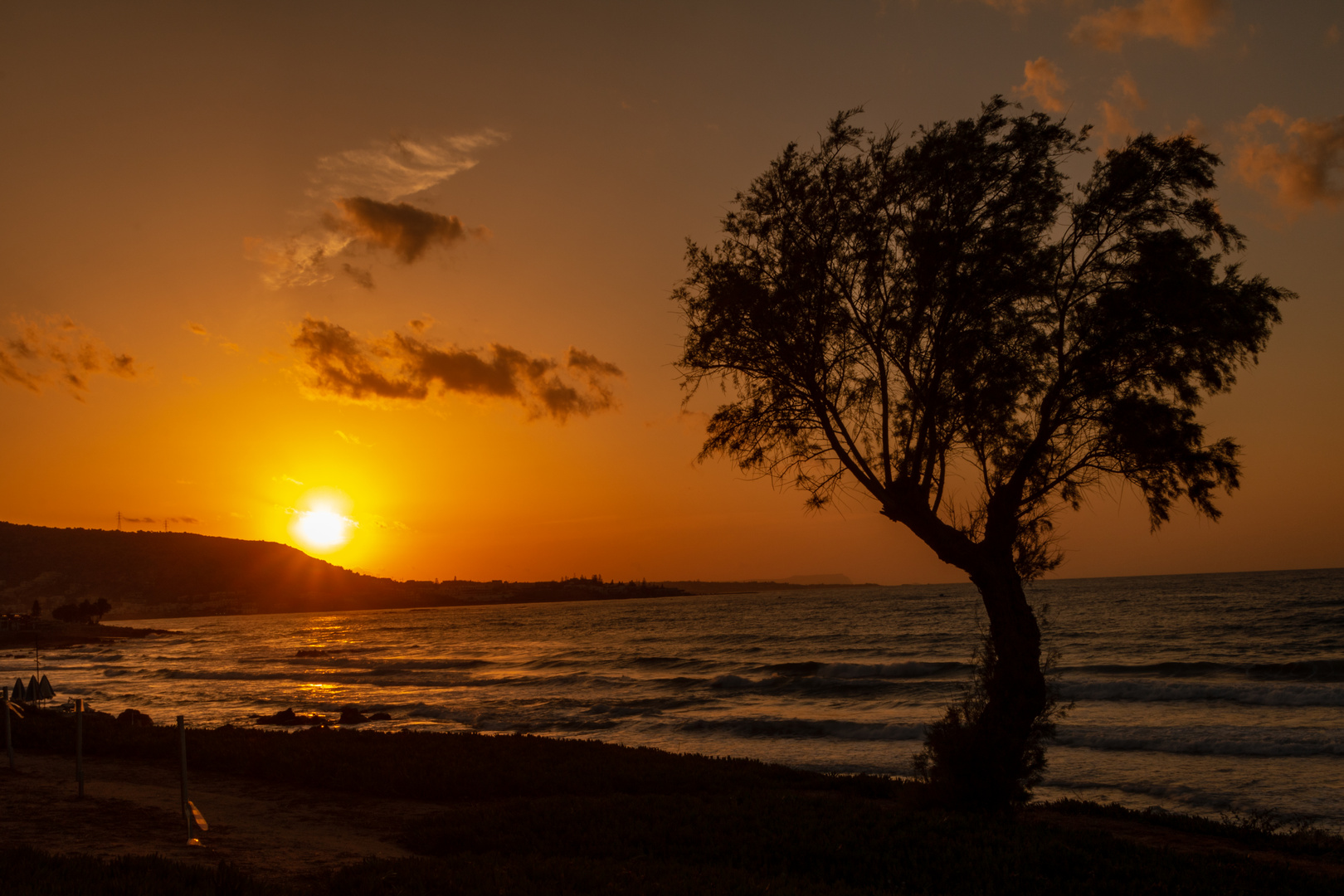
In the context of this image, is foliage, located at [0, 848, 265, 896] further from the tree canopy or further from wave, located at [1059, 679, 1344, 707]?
wave, located at [1059, 679, 1344, 707]

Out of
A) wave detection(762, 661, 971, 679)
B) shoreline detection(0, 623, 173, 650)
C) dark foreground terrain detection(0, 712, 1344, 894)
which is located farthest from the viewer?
shoreline detection(0, 623, 173, 650)

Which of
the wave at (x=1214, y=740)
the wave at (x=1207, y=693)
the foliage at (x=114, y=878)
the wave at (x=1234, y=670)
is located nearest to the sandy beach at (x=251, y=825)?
the foliage at (x=114, y=878)

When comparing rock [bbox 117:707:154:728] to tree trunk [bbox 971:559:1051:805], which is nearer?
tree trunk [bbox 971:559:1051:805]

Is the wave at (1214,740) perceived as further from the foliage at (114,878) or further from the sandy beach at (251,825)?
the foliage at (114,878)

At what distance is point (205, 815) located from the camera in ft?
41.2

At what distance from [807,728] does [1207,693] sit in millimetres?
17320

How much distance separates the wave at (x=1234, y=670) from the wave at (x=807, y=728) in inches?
584

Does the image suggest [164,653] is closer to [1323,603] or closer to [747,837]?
[747,837]

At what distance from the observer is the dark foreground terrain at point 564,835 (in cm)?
830

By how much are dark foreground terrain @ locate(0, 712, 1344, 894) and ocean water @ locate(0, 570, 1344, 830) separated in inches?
142

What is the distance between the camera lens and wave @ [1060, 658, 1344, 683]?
35812 mm

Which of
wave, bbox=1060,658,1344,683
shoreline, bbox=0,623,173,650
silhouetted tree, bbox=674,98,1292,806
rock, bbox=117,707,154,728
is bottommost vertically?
shoreline, bbox=0,623,173,650

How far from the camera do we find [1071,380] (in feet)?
39.5

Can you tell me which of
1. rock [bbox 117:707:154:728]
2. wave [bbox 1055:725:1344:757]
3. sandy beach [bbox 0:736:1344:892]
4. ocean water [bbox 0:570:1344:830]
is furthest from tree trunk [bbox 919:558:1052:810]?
rock [bbox 117:707:154:728]
